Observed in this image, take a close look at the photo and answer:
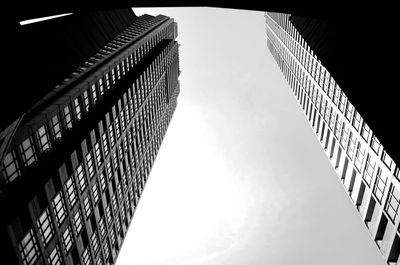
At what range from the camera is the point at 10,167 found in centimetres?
2975

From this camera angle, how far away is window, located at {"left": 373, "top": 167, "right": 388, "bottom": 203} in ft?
114

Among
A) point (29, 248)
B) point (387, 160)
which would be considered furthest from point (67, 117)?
point (387, 160)

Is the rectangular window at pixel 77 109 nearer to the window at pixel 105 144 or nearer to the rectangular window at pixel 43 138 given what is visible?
the window at pixel 105 144

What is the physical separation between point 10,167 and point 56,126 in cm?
984

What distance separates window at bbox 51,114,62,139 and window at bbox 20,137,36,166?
4789 millimetres

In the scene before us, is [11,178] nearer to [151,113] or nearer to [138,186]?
[138,186]

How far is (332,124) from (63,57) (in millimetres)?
42677

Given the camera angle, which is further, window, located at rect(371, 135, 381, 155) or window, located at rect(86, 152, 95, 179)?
window, located at rect(86, 152, 95, 179)

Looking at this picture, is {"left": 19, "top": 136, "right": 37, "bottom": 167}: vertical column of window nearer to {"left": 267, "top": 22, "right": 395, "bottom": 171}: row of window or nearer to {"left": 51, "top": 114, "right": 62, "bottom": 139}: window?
{"left": 51, "top": 114, "right": 62, "bottom": 139}: window

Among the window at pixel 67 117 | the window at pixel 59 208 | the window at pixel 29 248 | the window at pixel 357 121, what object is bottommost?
the window at pixel 29 248

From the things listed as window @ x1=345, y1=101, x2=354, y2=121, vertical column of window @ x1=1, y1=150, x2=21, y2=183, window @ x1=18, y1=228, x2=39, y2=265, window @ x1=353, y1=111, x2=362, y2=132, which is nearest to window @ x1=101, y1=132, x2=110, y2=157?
vertical column of window @ x1=1, y1=150, x2=21, y2=183

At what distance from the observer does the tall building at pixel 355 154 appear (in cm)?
3297

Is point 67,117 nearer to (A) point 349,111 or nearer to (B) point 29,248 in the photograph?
(B) point 29,248

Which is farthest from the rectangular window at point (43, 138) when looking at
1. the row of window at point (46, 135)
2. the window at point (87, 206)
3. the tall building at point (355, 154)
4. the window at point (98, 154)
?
the tall building at point (355, 154)
